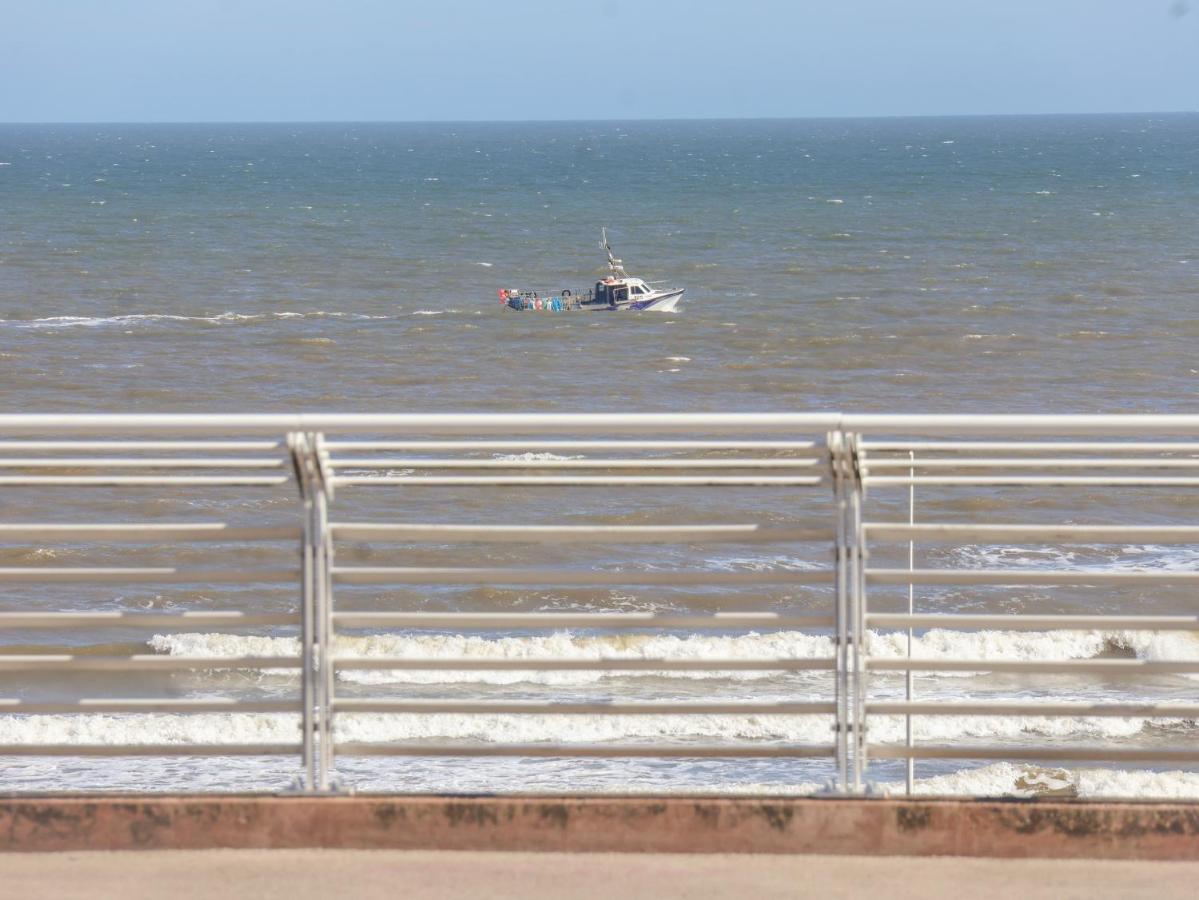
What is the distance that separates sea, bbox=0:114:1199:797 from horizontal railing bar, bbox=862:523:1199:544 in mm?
606

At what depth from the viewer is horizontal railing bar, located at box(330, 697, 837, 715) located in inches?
158

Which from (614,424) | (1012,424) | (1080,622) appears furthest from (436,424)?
(1080,622)

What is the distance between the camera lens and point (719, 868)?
3844 mm

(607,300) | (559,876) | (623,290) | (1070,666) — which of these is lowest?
(559,876)

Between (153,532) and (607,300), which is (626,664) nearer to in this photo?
(153,532)

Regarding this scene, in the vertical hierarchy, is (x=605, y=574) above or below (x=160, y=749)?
above

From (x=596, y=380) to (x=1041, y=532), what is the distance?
106ft

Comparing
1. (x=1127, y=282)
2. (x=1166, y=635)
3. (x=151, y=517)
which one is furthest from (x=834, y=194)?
(x=1166, y=635)

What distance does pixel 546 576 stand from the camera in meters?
4.13

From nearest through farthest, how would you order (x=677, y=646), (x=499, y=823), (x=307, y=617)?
(x=499, y=823)
(x=307, y=617)
(x=677, y=646)

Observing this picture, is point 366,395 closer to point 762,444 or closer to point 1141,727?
point 1141,727

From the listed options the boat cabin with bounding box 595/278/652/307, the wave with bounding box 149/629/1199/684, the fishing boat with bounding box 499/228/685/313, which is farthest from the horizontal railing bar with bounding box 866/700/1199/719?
the boat cabin with bounding box 595/278/652/307

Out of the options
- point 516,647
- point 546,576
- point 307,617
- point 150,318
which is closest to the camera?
point 307,617

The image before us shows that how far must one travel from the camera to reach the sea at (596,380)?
11.4 m
